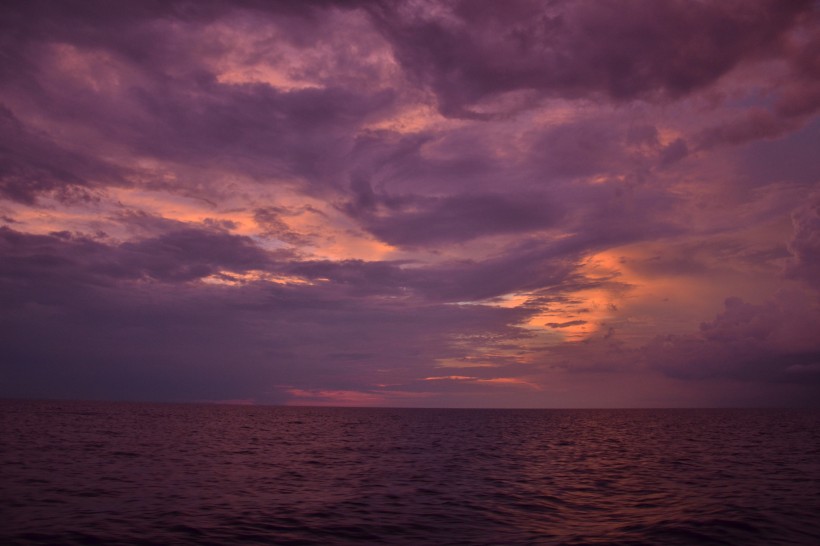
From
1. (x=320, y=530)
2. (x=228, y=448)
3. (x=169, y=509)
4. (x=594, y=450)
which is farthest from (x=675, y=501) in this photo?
(x=228, y=448)

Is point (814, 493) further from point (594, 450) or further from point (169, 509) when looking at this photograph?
point (169, 509)

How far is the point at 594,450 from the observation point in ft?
159

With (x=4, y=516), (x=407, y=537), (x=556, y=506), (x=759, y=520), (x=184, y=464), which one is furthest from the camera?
(x=184, y=464)

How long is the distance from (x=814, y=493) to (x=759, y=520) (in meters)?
8.90

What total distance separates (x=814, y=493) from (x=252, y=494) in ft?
90.3

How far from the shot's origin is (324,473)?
31.4 meters

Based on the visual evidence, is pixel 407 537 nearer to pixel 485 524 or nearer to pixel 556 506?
pixel 485 524

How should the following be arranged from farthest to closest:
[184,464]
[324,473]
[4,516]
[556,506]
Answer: [184,464] < [324,473] < [556,506] < [4,516]

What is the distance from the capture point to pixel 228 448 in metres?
45.5

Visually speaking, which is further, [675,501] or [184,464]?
[184,464]

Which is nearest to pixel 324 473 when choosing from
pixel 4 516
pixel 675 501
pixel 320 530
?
pixel 320 530

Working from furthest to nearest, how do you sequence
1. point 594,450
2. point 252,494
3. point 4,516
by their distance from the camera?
1. point 594,450
2. point 252,494
3. point 4,516

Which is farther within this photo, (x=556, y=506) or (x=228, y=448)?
(x=228, y=448)

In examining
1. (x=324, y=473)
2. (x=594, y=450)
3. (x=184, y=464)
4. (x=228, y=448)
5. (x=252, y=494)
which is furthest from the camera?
(x=594, y=450)
